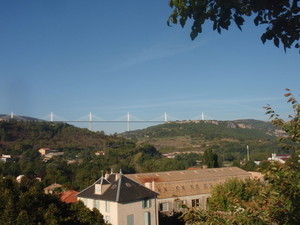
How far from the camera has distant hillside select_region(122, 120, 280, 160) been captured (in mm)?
83938

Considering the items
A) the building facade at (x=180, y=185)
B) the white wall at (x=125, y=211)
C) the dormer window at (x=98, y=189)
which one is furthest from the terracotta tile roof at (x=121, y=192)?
the building facade at (x=180, y=185)

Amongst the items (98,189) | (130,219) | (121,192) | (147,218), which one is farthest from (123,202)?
(98,189)

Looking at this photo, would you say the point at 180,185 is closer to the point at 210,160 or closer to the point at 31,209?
the point at 210,160

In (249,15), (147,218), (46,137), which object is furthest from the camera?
(46,137)

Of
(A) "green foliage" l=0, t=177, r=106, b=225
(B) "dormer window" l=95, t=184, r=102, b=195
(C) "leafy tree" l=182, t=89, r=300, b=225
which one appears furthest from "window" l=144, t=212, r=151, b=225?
(C) "leafy tree" l=182, t=89, r=300, b=225

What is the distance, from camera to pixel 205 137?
10619cm

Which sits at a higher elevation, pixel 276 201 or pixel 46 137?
pixel 46 137

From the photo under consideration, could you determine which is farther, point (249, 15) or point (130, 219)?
point (130, 219)

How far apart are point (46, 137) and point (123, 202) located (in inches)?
2592

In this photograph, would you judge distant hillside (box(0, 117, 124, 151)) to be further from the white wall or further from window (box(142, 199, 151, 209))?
window (box(142, 199, 151, 209))

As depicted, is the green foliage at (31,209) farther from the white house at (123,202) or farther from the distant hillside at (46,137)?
the distant hillside at (46,137)

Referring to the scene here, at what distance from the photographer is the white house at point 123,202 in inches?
729

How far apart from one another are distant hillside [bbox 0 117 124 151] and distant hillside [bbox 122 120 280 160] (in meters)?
19.1

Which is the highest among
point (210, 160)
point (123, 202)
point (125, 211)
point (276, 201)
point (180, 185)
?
point (210, 160)
